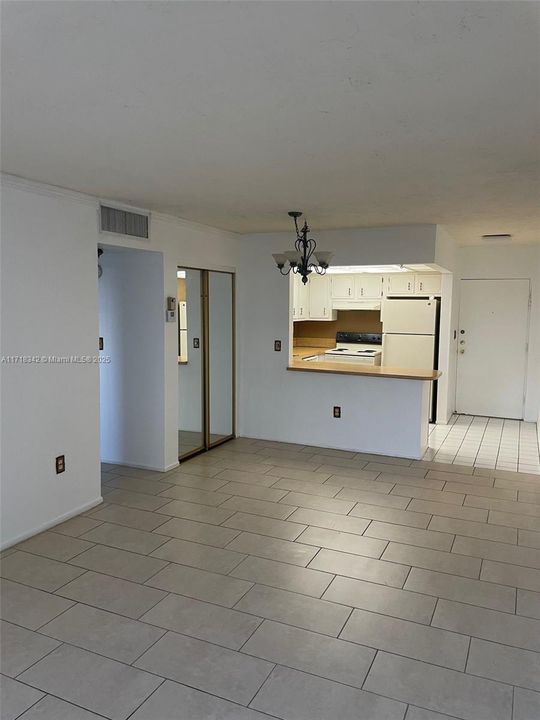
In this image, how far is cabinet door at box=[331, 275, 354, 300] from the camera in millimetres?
7754

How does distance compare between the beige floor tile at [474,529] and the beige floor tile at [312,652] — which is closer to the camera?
the beige floor tile at [312,652]

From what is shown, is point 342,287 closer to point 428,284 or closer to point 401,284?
point 401,284

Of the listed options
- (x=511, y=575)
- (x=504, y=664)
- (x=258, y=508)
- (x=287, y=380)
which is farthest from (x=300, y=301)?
(x=504, y=664)

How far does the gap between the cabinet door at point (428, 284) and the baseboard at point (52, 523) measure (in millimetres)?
4924

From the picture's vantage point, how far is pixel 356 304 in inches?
305

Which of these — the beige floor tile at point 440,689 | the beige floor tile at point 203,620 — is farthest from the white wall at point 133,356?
the beige floor tile at point 440,689

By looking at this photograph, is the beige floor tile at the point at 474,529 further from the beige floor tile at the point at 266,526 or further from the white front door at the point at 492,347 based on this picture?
the white front door at the point at 492,347

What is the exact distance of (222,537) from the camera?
11.8 ft

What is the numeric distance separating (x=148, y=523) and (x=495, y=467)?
333cm

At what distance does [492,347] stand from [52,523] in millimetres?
6030

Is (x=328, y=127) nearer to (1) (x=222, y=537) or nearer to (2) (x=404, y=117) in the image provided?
(2) (x=404, y=117)

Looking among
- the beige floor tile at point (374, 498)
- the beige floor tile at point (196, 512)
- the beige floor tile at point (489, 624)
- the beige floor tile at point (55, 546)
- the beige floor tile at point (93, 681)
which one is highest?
the beige floor tile at point (374, 498)

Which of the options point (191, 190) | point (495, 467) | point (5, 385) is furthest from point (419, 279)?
point (5, 385)

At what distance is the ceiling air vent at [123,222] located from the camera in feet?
13.5
